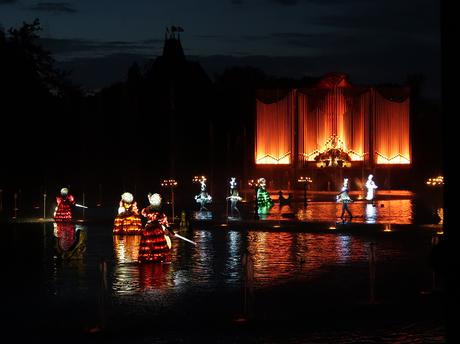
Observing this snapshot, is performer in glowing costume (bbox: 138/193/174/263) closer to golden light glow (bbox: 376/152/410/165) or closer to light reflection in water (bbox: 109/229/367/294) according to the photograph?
light reflection in water (bbox: 109/229/367/294)

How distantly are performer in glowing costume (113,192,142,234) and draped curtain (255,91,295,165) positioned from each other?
36.0 meters

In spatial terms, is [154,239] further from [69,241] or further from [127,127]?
[127,127]

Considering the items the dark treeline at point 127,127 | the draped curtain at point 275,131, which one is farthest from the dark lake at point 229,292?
the draped curtain at point 275,131

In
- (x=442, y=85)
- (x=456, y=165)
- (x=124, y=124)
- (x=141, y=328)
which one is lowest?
(x=141, y=328)

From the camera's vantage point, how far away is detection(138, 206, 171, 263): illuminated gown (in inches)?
667

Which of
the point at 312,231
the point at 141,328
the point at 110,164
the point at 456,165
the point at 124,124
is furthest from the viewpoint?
the point at 124,124

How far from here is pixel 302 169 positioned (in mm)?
60969

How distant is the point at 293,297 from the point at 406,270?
13.0 ft

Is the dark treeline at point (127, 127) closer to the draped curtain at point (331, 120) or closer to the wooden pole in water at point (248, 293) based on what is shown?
the draped curtain at point (331, 120)

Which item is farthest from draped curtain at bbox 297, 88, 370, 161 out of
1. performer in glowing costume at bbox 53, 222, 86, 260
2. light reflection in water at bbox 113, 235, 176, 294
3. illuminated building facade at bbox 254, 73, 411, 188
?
light reflection in water at bbox 113, 235, 176, 294

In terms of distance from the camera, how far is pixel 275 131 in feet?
197

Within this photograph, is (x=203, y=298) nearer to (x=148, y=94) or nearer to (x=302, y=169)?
(x=302, y=169)

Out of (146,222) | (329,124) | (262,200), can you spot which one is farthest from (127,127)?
(146,222)

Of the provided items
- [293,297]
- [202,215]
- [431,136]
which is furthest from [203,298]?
[431,136]
